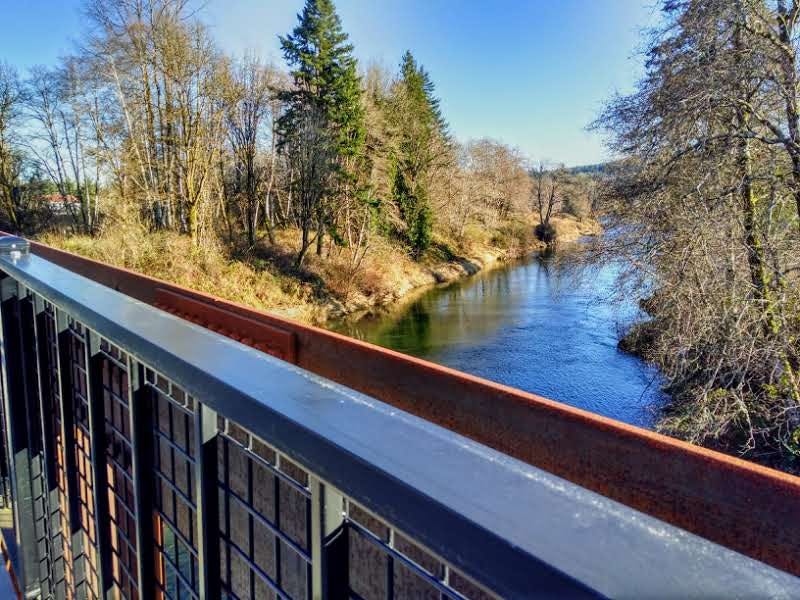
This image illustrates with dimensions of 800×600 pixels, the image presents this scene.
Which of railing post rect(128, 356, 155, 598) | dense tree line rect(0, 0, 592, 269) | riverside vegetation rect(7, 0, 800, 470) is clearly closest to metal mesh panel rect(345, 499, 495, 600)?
railing post rect(128, 356, 155, 598)

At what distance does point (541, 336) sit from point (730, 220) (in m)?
7.60

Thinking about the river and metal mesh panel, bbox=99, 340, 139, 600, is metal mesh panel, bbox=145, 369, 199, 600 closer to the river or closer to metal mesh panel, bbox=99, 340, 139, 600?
metal mesh panel, bbox=99, 340, 139, 600

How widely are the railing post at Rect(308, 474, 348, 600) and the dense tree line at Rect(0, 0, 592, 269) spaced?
15692 millimetres

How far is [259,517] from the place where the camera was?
92 centimetres

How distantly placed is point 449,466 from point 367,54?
29615 mm

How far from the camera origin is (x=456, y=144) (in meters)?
34.1

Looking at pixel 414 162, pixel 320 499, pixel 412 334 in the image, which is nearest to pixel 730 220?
pixel 320 499

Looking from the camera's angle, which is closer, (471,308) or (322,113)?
(471,308)

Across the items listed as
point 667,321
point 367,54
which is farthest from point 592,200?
point 367,54

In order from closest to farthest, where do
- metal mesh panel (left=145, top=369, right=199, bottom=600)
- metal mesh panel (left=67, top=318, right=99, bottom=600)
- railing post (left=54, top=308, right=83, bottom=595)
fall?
metal mesh panel (left=145, top=369, right=199, bottom=600) < railing post (left=54, top=308, right=83, bottom=595) < metal mesh panel (left=67, top=318, right=99, bottom=600)

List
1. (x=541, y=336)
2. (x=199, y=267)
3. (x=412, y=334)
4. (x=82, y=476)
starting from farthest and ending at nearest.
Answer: (x=412, y=334) < (x=199, y=267) < (x=541, y=336) < (x=82, y=476)

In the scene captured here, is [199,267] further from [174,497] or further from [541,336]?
[174,497]

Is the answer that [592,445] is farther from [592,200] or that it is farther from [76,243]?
[76,243]

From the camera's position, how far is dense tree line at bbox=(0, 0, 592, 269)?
15359 mm
